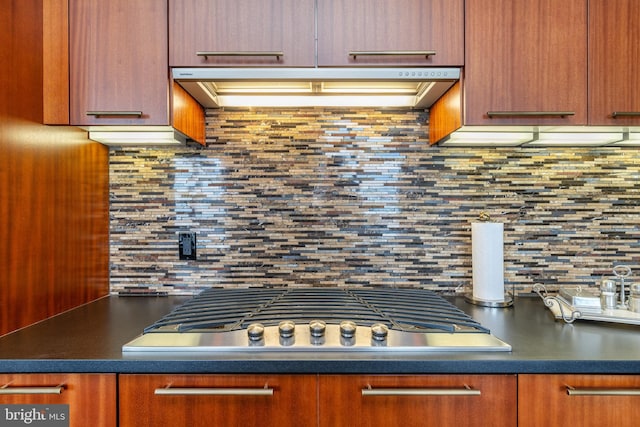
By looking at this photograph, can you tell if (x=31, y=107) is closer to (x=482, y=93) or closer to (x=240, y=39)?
(x=240, y=39)

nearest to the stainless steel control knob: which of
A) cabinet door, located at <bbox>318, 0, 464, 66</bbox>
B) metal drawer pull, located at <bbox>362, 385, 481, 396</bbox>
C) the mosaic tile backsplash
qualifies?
metal drawer pull, located at <bbox>362, 385, 481, 396</bbox>

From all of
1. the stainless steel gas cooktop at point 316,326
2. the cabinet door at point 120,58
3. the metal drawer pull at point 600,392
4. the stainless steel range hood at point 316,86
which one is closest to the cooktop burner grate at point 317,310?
the stainless steel gas cooktop at point 316,326

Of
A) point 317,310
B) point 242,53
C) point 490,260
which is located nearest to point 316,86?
point 242,53

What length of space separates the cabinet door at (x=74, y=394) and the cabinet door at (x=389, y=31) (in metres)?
1.09

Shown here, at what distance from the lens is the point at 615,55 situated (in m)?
1.18

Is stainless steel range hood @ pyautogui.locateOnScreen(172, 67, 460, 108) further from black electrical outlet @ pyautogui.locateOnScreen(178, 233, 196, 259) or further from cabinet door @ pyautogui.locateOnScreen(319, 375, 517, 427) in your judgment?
cabinet door @ pyautogui.locateOnScreen(319, 375, 517, 427)

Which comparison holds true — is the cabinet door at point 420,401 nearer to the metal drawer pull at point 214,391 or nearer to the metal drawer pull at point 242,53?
the metal drawer pull at point 214,391

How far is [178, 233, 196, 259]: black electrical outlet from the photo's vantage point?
156 centimetres

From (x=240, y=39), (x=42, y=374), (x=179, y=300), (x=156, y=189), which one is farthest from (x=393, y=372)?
(x=156, y=189)

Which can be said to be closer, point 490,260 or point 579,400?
point 579,400

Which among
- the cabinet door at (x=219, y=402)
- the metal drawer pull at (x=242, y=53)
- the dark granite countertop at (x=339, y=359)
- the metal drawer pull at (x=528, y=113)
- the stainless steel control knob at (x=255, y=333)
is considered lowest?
the cabinet door at (x=219, y=402)

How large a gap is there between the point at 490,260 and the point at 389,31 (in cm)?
89

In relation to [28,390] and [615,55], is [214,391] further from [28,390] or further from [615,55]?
[615,55]

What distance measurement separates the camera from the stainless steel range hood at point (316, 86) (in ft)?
3.88
